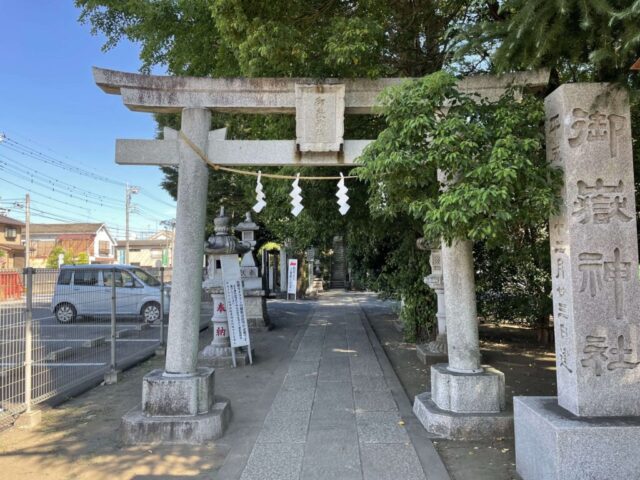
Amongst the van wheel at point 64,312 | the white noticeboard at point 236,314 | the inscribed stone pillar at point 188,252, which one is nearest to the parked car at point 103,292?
the van wheel at point 64,312

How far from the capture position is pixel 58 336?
28.1 feet

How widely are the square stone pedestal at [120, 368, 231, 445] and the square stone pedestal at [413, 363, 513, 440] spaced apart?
241cm

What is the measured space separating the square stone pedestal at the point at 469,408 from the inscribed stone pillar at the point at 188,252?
2761 millimetres

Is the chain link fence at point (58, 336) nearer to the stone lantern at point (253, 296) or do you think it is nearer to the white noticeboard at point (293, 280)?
the stone lantern at point (253, 296)

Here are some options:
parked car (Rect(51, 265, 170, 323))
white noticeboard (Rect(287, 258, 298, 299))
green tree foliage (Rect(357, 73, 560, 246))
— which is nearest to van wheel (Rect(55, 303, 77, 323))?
parked car (Rect(51, 265, 170, 323))

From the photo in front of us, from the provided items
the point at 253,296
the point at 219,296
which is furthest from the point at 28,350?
the point at 253,296

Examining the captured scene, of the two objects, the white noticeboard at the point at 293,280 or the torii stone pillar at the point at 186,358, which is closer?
the torii stone pillar at the point at 186,358

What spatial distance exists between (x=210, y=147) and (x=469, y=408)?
412cm

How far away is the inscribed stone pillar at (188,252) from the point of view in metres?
5.01

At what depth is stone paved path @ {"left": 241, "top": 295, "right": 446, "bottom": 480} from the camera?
4016 millimetres

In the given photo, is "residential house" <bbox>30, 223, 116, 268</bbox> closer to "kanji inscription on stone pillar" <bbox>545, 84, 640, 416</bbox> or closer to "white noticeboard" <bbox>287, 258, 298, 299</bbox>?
"white noticeboard" <bbox>287, 258, 298, 299</bbox>

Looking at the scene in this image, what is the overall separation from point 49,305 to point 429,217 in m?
5.96

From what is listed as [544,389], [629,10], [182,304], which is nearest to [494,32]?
[629,10]

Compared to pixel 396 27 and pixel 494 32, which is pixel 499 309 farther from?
pixel 494 32
